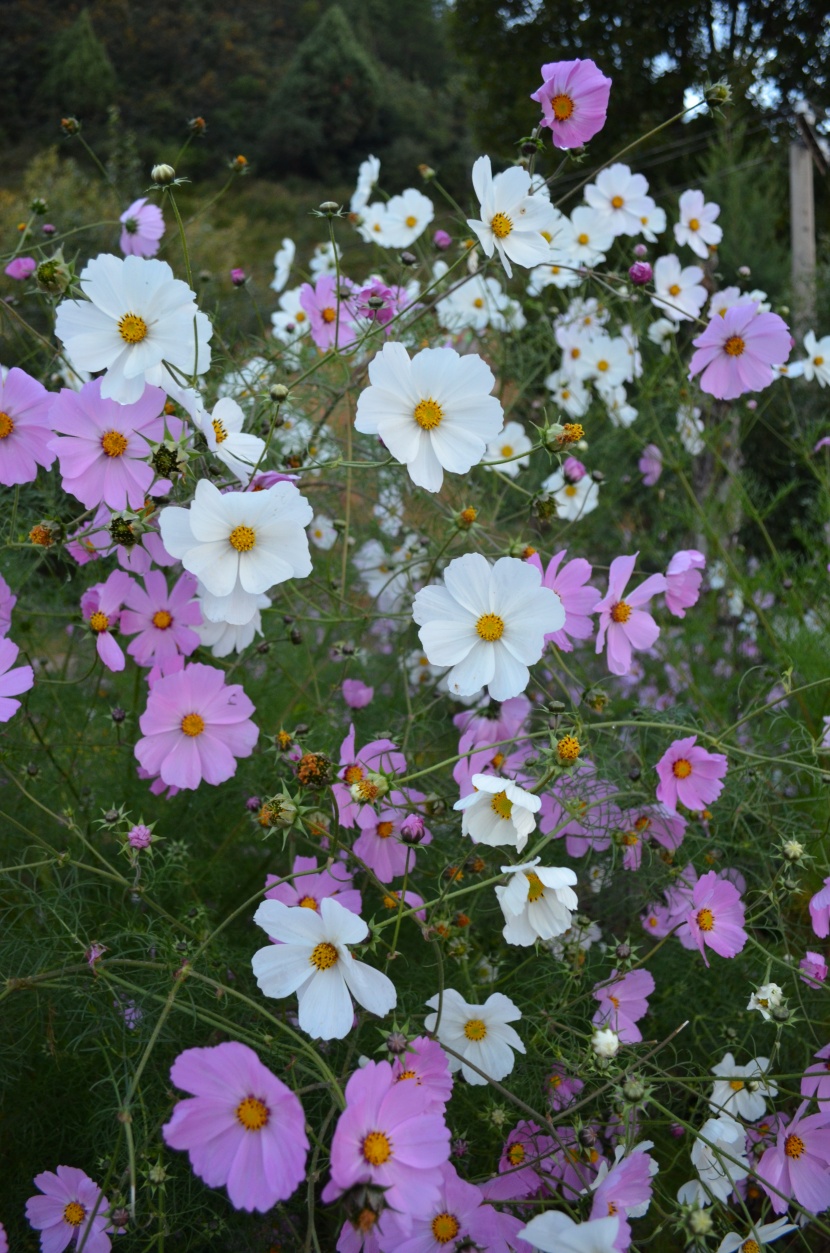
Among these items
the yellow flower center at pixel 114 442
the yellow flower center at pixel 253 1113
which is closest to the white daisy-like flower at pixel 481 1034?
the yellow flower center at pixel 253 1113

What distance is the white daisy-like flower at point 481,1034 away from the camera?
0.81m

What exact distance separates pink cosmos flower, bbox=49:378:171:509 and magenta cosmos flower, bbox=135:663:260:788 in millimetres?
175

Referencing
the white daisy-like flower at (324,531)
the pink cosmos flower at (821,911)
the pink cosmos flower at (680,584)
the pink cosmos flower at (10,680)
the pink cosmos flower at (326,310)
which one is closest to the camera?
the pink cosmos flower at (10,680)

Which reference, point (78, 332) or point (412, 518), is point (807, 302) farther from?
point (78, 332)

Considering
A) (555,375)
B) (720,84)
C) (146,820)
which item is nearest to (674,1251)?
(146,820)

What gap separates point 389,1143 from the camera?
609 millimetres

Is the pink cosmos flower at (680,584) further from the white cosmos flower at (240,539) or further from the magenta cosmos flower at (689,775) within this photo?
the white cosmos flower at (240,539)

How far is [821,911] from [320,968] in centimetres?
53

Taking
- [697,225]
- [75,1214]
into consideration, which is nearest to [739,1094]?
[75,1214]

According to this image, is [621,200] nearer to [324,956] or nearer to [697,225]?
[697,225]

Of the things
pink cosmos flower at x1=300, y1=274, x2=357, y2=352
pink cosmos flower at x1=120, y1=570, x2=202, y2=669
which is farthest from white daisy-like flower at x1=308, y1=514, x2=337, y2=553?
pink cosmos flower at x1=120, y1=570, x2=202, y2=669

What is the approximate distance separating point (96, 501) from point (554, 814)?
20.8 inches

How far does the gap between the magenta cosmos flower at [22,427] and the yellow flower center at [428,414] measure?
0.34 meters

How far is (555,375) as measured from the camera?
180 centimetres
